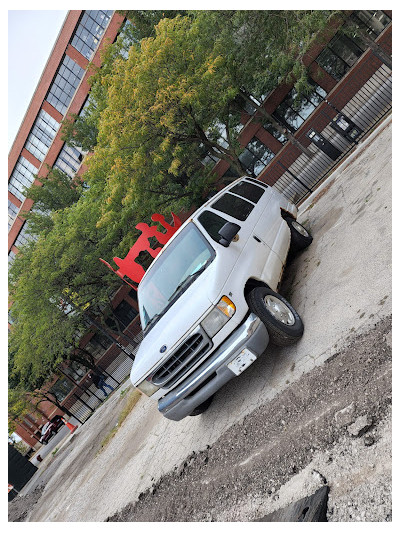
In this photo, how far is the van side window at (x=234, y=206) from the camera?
25.3 ft

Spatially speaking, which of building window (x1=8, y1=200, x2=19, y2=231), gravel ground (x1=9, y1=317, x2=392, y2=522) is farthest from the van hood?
building window (x1=8, y1=200, x2=19, y2=231)

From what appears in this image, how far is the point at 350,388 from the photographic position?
178 inches

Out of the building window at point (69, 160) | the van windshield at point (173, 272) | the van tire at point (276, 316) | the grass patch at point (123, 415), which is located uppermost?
the building window at point (69, 160)

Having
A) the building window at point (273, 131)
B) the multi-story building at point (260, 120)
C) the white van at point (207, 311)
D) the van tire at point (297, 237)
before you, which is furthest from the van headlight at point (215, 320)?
the building window at point (273, 131)

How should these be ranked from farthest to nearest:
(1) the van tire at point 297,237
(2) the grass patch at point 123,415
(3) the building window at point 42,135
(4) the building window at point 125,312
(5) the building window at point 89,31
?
(3) the building window at point 42,135 → (4) the building window at point 125,312 → (5) the building window at point 89,31 → (2) the grass patch at point 123,415 → (1) the van tire at point 297,237

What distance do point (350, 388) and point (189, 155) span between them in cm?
1551

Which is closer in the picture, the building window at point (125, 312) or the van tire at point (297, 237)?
the van tire at point (297, 237)

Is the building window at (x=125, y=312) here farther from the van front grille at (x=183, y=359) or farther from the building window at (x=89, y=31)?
the van front grille at (x=183, y=359)

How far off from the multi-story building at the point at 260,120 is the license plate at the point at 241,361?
497 inches

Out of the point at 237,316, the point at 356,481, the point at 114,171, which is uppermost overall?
the point at 114,171

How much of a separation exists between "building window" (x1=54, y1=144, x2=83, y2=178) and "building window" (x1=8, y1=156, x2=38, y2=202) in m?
3.85
